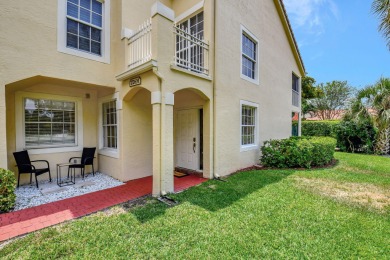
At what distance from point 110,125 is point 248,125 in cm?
633

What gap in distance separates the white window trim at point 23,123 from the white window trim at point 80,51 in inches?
77.6

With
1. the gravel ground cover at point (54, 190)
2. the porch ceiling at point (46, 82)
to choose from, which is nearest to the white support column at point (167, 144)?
the gravel ground cover at point (54, 190)

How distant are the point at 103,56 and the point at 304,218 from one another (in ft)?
26.3

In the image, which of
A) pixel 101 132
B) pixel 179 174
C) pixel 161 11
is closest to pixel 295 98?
pixel 179 174

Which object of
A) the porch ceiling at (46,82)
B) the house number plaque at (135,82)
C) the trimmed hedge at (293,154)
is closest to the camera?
the porch ceiling at (46,82)

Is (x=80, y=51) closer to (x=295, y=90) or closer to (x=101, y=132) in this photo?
(x=101, y=132)

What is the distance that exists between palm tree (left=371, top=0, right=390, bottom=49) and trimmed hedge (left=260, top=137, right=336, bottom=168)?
480 cm

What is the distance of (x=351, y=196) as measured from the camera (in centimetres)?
578

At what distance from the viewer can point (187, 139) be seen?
A: 881 cm

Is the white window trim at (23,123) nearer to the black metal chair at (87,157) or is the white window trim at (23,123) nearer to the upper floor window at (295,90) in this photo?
the black metal chair at (87,157)

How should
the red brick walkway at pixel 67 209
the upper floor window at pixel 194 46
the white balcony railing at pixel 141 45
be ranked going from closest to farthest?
1. the red brick walkway at pixel 67 209
2. the white balcony railing at pixel 141 45
3. the upper floor window at pixel 194 46

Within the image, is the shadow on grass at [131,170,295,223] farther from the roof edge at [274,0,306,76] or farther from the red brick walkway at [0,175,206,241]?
the roof edge at [274,0,306,76]

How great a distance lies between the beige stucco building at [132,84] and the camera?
5637mm

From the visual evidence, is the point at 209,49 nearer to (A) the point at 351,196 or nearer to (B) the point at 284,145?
(B) the point at 284,145
